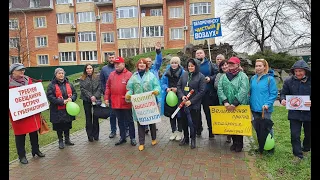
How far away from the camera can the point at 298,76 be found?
4.91m

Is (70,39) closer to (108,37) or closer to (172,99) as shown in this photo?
(108,37)

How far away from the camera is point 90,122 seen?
678cm

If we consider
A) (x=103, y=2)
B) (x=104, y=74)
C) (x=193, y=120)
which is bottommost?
(x=193, y=120)

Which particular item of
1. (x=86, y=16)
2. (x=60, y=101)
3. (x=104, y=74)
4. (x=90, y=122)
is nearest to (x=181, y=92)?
(x=104, y=74)

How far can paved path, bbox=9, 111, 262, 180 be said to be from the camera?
4.56 metres

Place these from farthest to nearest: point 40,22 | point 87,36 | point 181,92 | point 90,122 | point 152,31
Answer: point 40,22, point 87,36, point 152,31, point 90,122, point 181,92

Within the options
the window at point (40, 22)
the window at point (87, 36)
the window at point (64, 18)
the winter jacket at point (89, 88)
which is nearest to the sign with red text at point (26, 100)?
the winter jacket at point (89, 88)

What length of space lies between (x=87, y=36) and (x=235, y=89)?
1542 inches

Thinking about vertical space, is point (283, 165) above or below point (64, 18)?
below

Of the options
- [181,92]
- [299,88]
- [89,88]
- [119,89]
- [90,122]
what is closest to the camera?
[299,88]

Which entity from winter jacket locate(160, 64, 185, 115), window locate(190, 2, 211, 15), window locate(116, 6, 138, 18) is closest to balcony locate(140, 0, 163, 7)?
window locate(116, 6, 138, 18)

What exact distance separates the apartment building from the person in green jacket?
31575 millimetres

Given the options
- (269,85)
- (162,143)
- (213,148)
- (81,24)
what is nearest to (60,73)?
(162,143)
